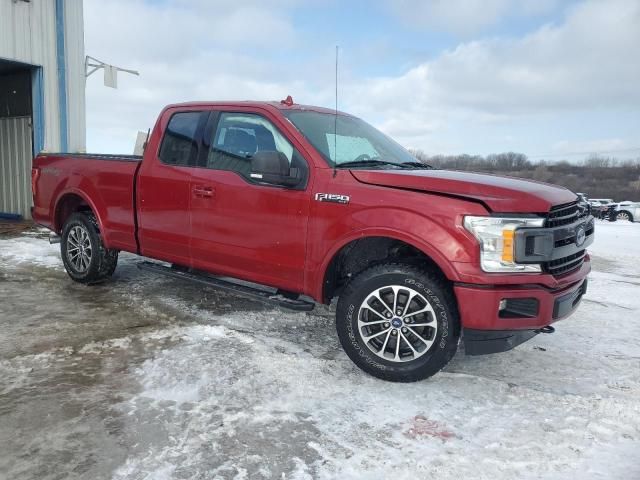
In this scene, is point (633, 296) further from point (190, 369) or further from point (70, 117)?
point (70, 117)

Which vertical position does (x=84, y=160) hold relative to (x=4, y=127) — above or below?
below

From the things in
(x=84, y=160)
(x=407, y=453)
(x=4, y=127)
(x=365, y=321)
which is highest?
(x=4, y=127)

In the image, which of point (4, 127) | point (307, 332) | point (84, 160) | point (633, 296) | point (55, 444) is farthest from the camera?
point (4, 127)

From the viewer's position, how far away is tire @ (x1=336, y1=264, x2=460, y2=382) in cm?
329

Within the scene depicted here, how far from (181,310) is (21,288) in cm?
206

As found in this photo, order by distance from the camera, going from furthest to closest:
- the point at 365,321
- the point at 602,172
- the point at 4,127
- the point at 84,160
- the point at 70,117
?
1. the point at 602,172
2. the point at 4,127
3. the point at 70,117
4. the point at 84,160
5. the point at 365,321

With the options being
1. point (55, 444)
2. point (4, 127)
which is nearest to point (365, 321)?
point (55, 444)

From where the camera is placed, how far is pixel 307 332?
448 centimetres

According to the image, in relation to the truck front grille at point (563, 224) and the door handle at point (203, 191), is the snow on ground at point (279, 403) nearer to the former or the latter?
the truck front grille at point (563, 224)

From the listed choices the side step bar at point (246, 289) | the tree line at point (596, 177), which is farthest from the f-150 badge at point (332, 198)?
the tree line at point (596, 177)

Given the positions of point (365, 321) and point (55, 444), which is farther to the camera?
point (365, 321)

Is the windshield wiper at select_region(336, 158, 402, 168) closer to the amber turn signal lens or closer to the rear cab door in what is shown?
the amber turn signal lens

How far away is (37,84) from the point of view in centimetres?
1055

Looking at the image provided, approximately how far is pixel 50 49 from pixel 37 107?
124 cm
